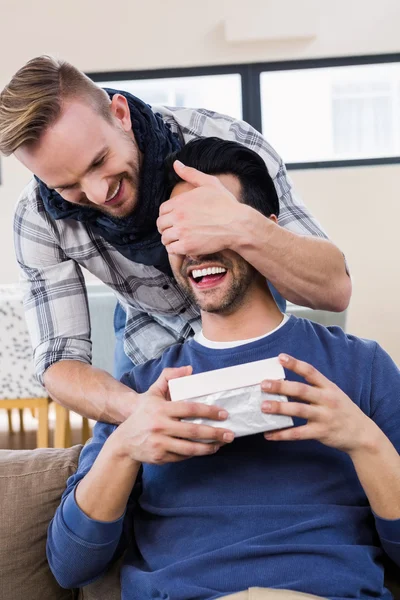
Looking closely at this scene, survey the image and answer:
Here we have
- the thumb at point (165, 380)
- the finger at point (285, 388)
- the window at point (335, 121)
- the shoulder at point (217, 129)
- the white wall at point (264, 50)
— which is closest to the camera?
the finger at point (285, 388)

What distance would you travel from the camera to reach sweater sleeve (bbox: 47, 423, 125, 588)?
1.16 m

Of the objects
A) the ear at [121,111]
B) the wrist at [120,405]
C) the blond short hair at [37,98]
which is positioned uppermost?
the blond short hair at [37,98]

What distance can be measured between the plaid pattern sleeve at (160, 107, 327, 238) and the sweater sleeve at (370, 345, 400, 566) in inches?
15.7

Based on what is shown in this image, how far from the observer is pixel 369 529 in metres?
1.18

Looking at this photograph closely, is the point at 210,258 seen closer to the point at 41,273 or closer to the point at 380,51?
the point at 41,273

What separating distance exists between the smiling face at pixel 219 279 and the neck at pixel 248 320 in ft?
0.04

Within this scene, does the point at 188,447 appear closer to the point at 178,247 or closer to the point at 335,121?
the point at 178,247

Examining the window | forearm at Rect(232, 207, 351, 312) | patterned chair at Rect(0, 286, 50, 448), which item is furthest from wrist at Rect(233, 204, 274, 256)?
the window

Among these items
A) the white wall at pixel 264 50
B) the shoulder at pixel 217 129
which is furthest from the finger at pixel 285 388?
the white wall at pixel 264 50

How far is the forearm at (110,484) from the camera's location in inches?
44.5

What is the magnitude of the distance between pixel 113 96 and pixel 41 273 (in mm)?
447

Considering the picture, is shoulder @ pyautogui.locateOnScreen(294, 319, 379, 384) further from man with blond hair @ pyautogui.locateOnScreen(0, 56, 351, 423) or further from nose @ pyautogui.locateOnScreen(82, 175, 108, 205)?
nose @ pyautogui.locateOnScreen(82, 175, 108, 205)

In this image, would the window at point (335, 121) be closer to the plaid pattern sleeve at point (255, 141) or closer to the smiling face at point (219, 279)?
the plaid pattern sleeve at point (255, 141)

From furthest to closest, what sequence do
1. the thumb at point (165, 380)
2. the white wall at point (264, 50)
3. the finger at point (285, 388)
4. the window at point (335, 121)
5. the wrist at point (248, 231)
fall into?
the window at point (335, 121) → the white wall at point (264, 50) → the wrist at point (248, 231) → the thumb at point (165, 380) → the finger at point (285, 388)
